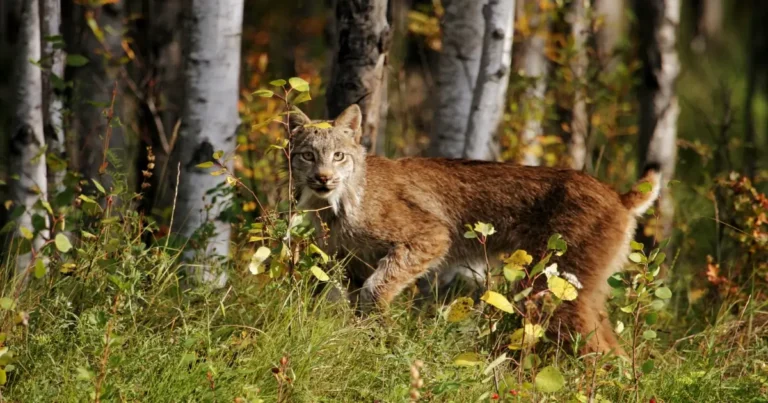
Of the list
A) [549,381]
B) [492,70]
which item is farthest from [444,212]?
[549,381]

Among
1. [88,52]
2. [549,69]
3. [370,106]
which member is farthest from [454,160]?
[549,69]

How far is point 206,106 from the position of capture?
19.0ft

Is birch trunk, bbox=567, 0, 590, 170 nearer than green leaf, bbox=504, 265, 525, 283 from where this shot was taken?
No

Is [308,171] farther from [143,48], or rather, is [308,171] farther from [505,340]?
[143,48]

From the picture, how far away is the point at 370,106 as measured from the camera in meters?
6.12

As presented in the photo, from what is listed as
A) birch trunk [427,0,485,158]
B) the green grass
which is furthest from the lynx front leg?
birch trunk [427,0,485,158]

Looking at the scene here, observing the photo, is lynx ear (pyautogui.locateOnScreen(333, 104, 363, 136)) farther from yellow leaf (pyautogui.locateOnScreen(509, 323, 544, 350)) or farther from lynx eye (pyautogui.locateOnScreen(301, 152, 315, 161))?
yellow leaf (pyautogui.locateOnScreen(509, 323, 544, 350))

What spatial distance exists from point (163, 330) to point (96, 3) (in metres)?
3.38

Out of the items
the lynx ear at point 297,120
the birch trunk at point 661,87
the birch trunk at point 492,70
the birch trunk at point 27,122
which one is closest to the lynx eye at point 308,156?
the lynx ear at point 297,120

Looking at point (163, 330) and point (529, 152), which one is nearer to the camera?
point (163, 330)

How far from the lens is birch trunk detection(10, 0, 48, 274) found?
227 inches

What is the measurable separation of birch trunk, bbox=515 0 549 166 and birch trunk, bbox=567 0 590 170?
0.91 ft

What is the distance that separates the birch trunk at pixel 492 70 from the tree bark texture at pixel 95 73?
2.84 metres

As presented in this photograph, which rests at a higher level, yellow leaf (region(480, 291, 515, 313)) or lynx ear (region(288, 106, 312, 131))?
lynx ear (region(288, 106, 312, 131))
